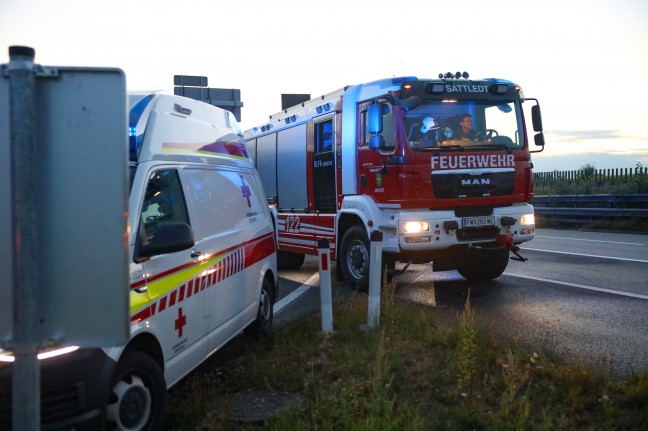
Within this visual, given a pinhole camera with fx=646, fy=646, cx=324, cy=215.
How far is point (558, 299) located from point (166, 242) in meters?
6.21

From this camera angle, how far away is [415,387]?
4.80 metres

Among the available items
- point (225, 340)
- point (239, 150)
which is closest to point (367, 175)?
point (239, 150)

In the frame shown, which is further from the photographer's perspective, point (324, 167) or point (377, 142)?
point (324, 167)

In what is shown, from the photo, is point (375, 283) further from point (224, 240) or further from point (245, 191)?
point (224, 240)

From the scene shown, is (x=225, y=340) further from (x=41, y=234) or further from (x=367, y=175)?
(x=367, y=175)

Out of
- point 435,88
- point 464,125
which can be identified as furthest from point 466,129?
point 435,88

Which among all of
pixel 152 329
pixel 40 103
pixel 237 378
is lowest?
pixel 237 378

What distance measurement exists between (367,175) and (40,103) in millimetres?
7622

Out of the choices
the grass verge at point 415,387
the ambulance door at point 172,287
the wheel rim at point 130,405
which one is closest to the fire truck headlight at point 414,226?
the grass verge at point 415,387

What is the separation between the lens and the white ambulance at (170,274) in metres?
3.39

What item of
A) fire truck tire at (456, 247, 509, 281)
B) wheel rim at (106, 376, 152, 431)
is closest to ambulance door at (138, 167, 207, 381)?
wheel rim at (106, 376, 152, 431)

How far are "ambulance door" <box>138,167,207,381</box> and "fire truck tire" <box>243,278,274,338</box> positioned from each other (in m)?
1.69

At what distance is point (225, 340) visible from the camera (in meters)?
5.53

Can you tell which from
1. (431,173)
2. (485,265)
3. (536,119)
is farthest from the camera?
(485,265)
